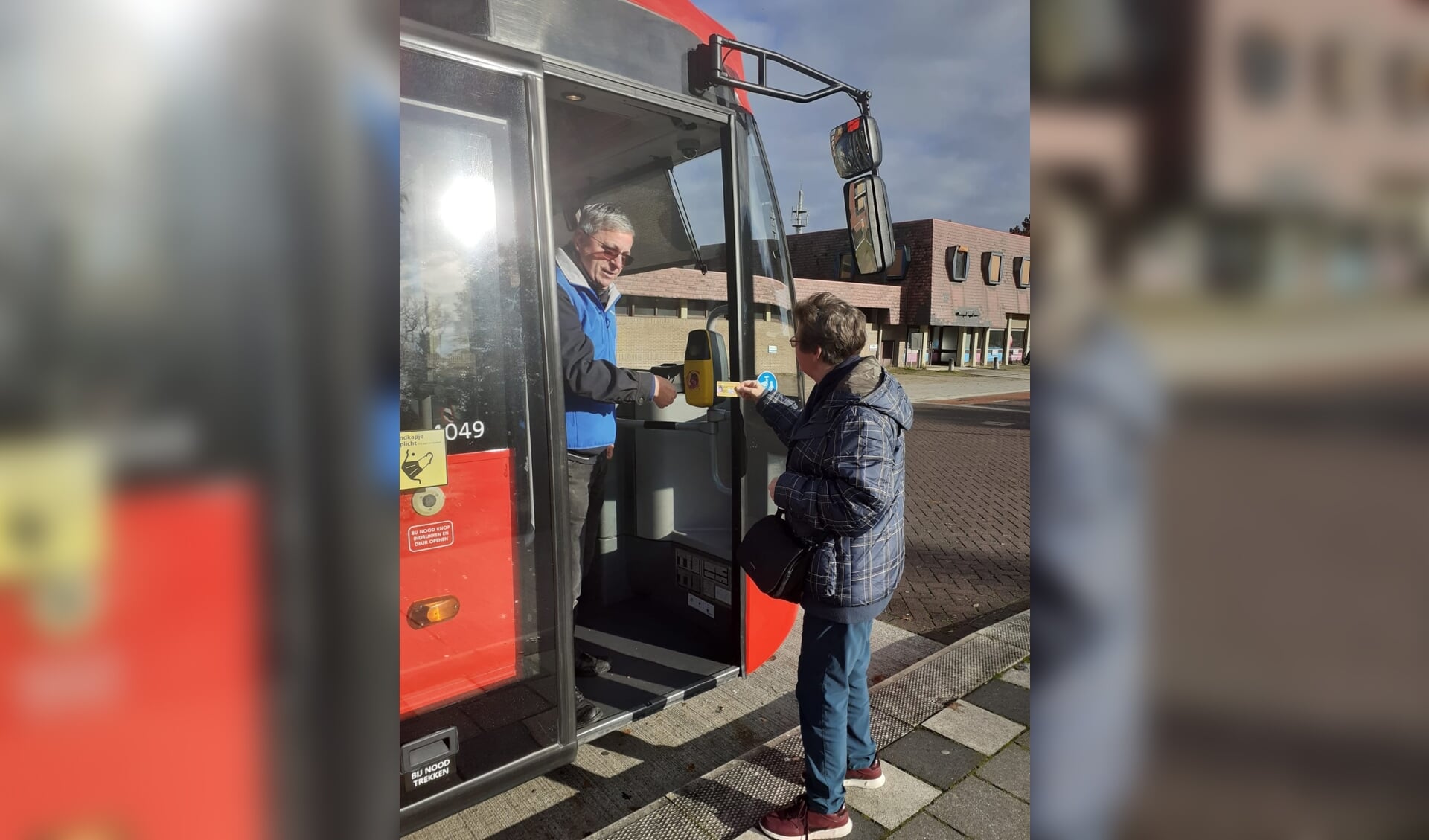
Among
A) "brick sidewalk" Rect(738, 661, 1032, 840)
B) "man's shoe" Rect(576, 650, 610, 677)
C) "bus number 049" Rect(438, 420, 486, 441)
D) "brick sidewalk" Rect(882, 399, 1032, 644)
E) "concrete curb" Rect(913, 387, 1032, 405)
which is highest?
"bus number 049" Rect(438, 420, 486, 441)

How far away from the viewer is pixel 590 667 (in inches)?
128

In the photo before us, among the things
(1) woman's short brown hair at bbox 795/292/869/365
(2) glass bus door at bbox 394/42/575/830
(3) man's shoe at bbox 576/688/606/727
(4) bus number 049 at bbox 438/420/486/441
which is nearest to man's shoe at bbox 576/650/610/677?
(3) man's shoe at bbox 576/688/606/727

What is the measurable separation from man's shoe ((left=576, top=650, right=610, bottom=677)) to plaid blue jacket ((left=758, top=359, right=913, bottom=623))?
120 centimetres

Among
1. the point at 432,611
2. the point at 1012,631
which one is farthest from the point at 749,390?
the point at 1012,631

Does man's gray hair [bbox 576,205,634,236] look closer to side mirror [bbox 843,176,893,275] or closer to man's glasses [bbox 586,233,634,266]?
man's glasses [bbox 586,233,634,266]

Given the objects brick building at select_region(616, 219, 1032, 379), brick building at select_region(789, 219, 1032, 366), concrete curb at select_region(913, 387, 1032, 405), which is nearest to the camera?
concrete curb at select_region(913, 387, 1032, 405)

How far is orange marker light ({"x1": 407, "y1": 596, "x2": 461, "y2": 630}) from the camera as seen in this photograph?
2.12m

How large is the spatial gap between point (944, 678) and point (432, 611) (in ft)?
7.83

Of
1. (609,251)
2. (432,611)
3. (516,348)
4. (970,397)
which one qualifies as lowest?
(970,397)

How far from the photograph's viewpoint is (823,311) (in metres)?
2.59
